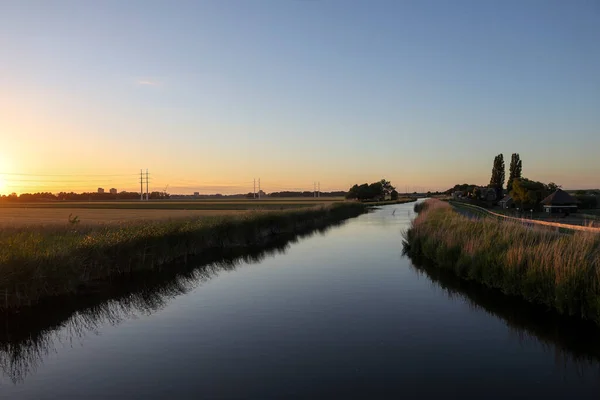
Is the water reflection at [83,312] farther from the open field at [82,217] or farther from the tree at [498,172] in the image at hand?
the tree at [498,172]

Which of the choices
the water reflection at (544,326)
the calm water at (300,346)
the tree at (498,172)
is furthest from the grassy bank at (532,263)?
the tree at (498,172)

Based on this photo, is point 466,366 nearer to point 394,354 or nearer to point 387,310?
point 394,354

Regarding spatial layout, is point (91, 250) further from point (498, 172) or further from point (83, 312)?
point (498, 172)

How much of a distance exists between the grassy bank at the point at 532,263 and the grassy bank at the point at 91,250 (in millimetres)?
13488

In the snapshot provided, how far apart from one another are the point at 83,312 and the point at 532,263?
13.5 m

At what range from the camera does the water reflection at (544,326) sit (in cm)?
920

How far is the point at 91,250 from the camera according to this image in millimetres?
17156

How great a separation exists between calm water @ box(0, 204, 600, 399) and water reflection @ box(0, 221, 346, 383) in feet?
0.18

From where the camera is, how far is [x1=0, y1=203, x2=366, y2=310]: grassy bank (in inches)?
519

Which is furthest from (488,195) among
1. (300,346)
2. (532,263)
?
(300,346)

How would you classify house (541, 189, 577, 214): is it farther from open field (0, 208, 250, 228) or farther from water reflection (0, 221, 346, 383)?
water reflection (0, 221, 346, 383)

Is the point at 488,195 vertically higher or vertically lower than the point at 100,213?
higher

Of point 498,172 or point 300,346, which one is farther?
point 498,172

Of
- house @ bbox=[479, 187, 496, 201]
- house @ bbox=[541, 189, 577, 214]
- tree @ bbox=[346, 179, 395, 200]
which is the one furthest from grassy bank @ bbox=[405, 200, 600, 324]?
tree @ bbox=[346, 179, 395, 200]
